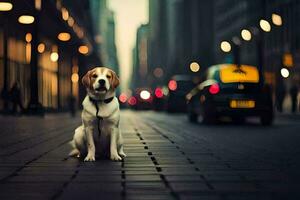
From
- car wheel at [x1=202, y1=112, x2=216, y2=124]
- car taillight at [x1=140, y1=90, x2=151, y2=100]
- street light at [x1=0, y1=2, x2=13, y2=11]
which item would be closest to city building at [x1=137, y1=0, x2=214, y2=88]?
car taillight at [x1=140, y1=90, x2=151, y2=100]

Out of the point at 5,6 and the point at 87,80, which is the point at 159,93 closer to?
the point at 5,6

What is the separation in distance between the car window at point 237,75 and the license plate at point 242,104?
56 centimetres

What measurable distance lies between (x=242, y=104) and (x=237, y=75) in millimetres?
889

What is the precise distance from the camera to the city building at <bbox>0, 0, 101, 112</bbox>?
95.3 feet

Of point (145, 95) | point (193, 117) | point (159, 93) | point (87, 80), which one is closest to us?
point (87, 80)

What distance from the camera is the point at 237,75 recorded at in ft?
64.4

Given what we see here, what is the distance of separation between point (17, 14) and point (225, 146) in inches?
893

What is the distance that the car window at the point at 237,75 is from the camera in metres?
19.5

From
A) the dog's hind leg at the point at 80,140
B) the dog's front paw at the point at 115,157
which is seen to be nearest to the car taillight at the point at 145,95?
the dog's hind leg at the point at 80,140

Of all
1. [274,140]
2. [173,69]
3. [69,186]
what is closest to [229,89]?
[274,140]

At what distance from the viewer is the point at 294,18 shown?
66.1 meters

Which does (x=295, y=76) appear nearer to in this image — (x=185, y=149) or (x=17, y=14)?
(x=17, y=14)

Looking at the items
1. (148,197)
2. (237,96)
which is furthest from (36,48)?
(148,197)

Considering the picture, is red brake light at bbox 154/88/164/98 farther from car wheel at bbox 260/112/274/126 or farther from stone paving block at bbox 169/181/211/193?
stone paving block at bbox 169/181/211/193
